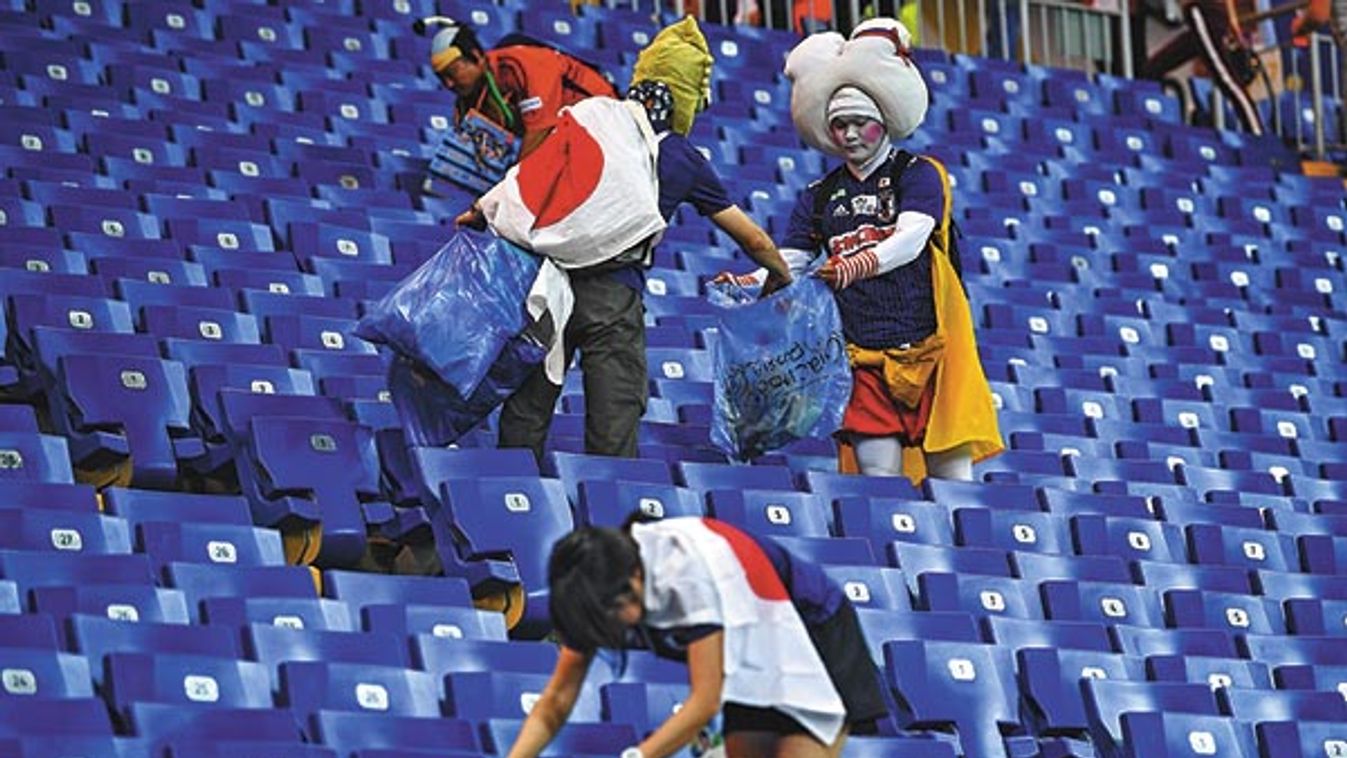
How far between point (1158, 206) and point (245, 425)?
644 cm

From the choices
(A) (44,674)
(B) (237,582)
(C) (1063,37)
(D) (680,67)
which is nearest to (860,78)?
(D) (680,67)

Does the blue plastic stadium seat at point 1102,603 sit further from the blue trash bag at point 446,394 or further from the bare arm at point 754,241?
the blue trash bag at point 446,394

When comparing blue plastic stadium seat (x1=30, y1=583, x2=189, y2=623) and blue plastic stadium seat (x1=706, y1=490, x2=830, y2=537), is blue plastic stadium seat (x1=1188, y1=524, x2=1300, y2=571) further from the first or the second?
blue plastic stadium seat (x1=30, y1=583, x2=189, y2=623)

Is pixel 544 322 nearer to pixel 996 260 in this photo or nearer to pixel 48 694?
pixel 48 694

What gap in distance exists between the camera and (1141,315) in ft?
40.6

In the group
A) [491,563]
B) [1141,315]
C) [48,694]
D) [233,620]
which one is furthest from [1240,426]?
[48,694]

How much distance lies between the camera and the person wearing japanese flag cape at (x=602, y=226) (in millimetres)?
8375

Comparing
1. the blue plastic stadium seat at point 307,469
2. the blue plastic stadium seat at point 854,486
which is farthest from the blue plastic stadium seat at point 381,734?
the blue plastic stadium seat at point 854,486

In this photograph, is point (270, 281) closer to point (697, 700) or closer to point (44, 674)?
point (44, 674)

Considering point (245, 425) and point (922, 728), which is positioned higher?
point (245, 425)

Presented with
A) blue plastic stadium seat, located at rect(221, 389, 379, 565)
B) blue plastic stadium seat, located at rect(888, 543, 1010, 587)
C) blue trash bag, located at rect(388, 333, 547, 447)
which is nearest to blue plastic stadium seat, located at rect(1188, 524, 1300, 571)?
blue plastic stadium seat, located at rect(888, 543, 1010, 587)

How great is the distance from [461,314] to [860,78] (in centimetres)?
167

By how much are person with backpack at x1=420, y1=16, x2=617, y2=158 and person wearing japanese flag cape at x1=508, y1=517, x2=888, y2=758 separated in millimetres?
3448

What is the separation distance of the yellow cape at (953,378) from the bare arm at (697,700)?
377cm
